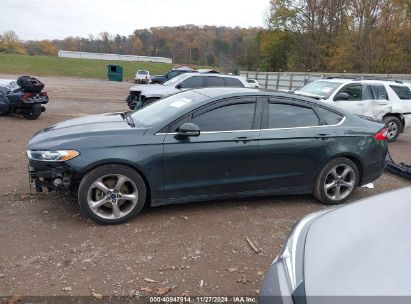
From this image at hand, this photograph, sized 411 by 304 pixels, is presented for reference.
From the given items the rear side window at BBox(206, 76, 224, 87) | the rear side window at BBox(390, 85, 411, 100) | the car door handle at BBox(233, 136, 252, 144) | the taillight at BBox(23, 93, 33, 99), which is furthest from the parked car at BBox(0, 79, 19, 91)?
the rear side window at BBox(390, 85, 411, 100)

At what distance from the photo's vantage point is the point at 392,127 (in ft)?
37.1

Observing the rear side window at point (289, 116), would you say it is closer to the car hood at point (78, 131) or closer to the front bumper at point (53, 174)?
the car hood at point (78, 131)

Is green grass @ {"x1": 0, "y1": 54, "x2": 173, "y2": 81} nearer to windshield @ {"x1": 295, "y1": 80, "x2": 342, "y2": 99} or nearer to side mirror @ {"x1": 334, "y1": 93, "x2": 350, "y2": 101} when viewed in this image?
windshield @ {"x1": 295, "y1": 80, "x2": 342, "y2": 99}

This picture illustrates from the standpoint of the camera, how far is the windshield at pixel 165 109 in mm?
4668

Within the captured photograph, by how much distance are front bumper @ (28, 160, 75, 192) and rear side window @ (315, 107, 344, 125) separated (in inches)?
130

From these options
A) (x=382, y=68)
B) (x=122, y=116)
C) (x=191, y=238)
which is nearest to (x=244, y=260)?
(x=191, y=238)

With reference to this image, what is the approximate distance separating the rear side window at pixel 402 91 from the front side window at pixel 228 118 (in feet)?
27.4

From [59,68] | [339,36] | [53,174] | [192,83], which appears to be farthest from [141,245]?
[59,68]

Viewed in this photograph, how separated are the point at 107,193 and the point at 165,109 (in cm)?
136

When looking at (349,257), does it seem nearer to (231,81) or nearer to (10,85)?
(231,81)

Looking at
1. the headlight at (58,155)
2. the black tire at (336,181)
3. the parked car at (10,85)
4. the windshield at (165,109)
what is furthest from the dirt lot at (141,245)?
the parked car at (10,85)

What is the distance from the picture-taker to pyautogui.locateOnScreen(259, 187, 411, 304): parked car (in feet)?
5.55

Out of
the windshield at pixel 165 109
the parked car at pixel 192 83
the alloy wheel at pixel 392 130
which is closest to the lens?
the windshield at pixel 165 109

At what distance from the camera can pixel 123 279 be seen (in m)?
3.39
